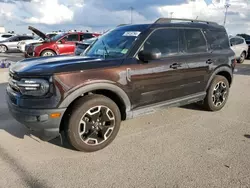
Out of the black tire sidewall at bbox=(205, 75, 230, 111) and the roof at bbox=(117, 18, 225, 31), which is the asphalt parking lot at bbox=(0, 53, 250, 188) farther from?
the roof at bbox=(117, 18, 225, 31)

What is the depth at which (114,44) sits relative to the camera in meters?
4.20

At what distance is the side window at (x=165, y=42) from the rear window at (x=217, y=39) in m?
0.95

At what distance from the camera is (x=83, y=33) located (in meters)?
14.5

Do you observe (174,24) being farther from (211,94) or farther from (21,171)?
(21,171)

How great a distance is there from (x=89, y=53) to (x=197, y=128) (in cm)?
238

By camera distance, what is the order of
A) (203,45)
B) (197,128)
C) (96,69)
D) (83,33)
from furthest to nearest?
(83,33) < (203,45) < (197,128) < (96,69)

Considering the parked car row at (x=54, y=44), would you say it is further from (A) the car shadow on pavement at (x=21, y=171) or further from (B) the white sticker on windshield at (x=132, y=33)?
(A) the car shadow on pavement at (x=21, y=171)

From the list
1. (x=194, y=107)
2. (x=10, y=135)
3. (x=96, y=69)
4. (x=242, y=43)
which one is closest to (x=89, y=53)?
(x=96, y=69)

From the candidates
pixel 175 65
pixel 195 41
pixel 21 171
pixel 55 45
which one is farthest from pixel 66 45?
pixel 21 171

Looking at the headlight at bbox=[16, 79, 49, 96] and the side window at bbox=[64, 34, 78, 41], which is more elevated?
the side window at bbox=[64, 34, 78, 41]

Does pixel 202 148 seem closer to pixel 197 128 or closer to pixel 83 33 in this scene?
pixel 197 128

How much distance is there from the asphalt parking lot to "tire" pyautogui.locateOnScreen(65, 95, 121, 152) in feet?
0.47

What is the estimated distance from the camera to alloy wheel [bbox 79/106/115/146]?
3.41m

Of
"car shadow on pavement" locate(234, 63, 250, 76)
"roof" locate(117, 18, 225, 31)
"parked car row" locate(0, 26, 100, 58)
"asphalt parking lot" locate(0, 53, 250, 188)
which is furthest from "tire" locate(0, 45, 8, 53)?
"roof" locate(117, 18, 225, 31)
